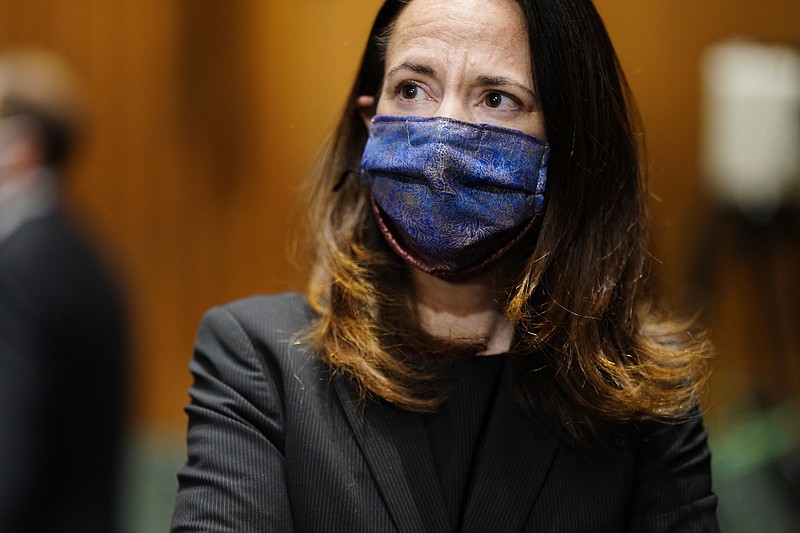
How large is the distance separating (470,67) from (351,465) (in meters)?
0.64

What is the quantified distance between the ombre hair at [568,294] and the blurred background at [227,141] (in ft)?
7.81

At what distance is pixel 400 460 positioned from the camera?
153cm

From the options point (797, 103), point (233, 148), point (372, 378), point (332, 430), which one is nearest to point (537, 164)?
point (372, 378)

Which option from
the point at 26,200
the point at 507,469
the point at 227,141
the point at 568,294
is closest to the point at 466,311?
the point at 568,294

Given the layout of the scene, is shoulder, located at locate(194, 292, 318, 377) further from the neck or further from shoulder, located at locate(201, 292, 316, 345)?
the neck

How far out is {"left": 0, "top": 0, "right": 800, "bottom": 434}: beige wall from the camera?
414cm

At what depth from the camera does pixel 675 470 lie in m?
1.62

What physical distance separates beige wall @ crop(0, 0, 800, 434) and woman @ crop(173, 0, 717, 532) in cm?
257

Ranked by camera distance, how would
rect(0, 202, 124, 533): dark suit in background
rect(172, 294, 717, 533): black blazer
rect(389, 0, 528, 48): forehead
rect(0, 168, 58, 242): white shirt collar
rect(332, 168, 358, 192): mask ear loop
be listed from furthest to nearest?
rect(0, 168, 58, 242): white shirt collar
rect(0, 202, 124, 533): dark suit in background
rect(332, 168, 358, 192): mask ear loop
rect(389, 0, 528, 48): forehead
rect(172, 294, 717, 533): black blazer

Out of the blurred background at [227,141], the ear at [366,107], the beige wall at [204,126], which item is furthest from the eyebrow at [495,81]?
the beige wall at [204,126]

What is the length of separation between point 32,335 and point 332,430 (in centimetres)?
139

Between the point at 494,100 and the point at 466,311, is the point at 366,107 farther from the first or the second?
the point at 466,311

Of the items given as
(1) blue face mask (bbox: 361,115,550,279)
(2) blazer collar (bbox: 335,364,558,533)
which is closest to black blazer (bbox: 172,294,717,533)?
(2) blazer collar (bbox: 335,364,558,533)

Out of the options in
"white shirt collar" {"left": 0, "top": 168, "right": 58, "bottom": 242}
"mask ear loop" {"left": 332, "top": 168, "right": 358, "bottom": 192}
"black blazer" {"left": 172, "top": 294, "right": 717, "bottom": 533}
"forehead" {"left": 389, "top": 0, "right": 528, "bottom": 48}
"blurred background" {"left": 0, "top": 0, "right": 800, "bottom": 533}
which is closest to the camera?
"black blazer" {"left": 172, "top": 294, "right": 717, "bottom": 533}
